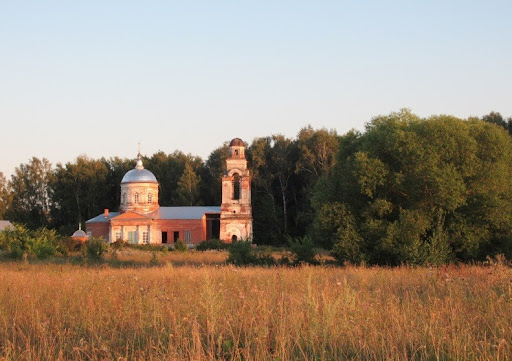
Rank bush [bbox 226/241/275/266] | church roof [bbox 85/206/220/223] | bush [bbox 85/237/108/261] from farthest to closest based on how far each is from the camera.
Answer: church roof [bbox 85/206/220/223]
bush [bbox 85/237/108/261]
bush [bbox 226/241/275/266]

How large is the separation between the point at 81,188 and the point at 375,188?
182 feet

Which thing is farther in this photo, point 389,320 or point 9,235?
point 9,235

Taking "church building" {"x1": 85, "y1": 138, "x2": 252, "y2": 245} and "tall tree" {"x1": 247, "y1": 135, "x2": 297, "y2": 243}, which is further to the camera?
"tall tree" {"x1": 247, "y1": 135, "x2": 297, "y2": 243}

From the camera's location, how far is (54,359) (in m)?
6.97

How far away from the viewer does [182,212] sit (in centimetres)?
6256

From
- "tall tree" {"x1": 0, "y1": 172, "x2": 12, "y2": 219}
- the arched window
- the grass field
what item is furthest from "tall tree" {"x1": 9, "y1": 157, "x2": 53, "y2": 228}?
the grass field

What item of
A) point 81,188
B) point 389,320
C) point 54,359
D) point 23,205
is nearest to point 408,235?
point 389,320

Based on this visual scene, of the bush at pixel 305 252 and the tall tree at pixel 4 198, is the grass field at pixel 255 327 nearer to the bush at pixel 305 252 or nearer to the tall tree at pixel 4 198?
the bush at pixel 305 252

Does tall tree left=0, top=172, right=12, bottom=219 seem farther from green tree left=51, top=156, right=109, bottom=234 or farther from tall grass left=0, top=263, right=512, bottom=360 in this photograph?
tall grass left=0, top=263, right=512, bottom=360

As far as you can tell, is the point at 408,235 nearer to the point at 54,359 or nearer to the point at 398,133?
the point at 398,133

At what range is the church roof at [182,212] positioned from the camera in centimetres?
6159

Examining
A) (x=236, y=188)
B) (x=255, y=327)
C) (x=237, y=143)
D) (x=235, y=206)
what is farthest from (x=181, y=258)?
(x=236, y=188)

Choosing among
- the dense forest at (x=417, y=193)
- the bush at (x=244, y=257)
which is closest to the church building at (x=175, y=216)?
the dense forest at (x=417, y=193)

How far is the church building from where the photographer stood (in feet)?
196
